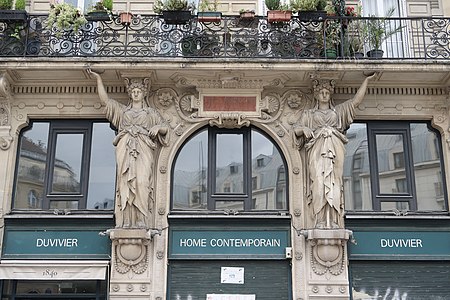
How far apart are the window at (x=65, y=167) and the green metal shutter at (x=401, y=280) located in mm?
4538

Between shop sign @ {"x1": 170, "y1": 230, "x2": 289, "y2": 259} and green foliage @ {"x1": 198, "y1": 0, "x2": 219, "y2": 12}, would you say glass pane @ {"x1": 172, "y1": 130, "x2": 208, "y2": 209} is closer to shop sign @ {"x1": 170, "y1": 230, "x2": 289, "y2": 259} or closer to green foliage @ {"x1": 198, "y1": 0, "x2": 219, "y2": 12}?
shop sign @ {"x1": 170, "y1": 230, "x2": 289, "y2": 259}

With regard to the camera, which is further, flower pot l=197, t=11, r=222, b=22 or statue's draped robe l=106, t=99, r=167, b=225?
flower pot l=197, t=11, r=222, b=22

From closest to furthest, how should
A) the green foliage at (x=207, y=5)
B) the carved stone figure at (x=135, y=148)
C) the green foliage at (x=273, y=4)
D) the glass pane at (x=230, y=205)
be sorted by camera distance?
the carved stone figure at (x=135, y=148)
the glass pane at (x=230, y=205)
the green foliage at (x=273, y=4)
the green foliage at (x=207, y=5)

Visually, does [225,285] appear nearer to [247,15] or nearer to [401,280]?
[401,280]

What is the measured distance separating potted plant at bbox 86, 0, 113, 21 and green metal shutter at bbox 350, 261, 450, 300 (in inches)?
247

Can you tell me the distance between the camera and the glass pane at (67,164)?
1041cm

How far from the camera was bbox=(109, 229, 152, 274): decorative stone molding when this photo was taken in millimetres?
9531

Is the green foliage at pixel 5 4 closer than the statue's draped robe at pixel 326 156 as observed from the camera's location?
No

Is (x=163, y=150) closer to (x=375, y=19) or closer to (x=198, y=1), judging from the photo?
(x=198, y=1)

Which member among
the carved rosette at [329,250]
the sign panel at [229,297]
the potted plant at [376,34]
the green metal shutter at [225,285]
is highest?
the potted plant at [376,34]

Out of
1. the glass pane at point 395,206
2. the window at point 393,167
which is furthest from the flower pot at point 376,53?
the glass pane at point 395,206

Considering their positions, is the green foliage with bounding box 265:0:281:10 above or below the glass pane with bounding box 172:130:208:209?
above

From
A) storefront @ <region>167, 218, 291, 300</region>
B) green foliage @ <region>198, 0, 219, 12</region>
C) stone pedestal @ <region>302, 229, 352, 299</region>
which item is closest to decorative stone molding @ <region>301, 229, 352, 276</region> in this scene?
stone pedestal @ <region>302, 229, 352, 299</region>

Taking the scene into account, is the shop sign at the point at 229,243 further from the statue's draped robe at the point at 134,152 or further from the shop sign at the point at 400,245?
the shop sign at the point at 400,245
